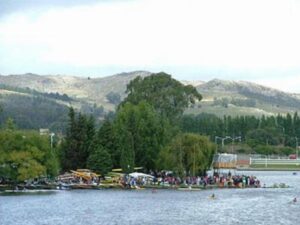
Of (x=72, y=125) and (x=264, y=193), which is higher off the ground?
(x=72, y=125)

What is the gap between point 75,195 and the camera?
343ft

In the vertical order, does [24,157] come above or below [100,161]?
above

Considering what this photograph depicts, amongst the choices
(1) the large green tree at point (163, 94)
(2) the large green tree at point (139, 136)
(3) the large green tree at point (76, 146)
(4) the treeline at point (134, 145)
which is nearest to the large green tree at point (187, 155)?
(4) the treeline at point (134, 145)

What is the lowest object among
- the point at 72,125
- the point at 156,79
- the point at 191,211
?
the point at 191,211

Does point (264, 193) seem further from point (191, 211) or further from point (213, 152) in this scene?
point (191, 211)

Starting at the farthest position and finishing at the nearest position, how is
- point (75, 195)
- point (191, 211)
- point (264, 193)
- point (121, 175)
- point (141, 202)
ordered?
point (121, 175)
point (264, 193)
point (75, 195)
point (141, 202)
point (191, 211)

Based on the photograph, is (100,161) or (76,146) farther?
(76,146)

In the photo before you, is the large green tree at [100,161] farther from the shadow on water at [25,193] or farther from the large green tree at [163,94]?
the large green tree at [163,94]

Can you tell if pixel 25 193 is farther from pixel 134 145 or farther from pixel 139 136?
pixel 139 136

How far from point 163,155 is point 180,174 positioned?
437 cm

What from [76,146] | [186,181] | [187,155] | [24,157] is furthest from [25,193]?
[187,155]

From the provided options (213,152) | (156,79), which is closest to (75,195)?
(213,152)

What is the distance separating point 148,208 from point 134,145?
4839 centimetres

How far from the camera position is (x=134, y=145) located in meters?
132
